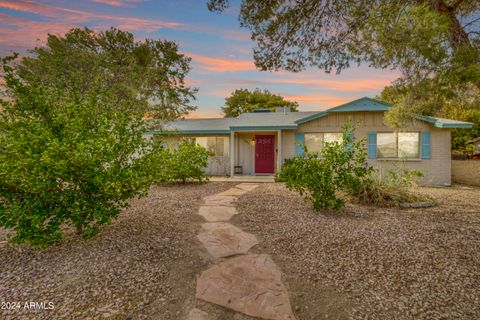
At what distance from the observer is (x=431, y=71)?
15.2 feet

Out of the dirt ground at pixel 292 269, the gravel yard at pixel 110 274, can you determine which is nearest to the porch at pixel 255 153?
the dirt ground at pixel 292 269

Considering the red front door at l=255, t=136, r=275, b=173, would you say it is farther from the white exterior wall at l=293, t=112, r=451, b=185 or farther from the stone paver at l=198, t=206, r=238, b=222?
the stone paver at l=198, t=206, r=238, b=222

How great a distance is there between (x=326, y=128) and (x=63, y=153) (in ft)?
33.8

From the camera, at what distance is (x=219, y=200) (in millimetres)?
6461

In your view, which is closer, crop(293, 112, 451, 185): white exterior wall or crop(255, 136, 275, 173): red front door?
crop(293, 112, 451, 185): white exterior wall

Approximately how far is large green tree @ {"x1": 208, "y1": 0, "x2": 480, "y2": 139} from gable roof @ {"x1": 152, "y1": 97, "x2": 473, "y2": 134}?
340cm

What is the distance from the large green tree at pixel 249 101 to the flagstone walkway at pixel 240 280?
27848 mm

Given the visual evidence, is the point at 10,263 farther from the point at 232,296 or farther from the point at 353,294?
the point at 353,294

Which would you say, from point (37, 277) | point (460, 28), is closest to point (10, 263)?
point (37, 277)

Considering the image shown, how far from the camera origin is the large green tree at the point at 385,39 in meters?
4.30

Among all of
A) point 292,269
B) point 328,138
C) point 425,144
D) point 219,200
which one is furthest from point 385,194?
point 425,144

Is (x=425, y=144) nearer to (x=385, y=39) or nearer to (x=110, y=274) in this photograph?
(x=385, y=39)

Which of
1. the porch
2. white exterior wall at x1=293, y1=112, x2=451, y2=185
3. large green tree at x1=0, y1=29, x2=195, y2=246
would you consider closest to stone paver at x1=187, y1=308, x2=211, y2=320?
large green tree at x1=0, y1=29, x2=195, y2=246

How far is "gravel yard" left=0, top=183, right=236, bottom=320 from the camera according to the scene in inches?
83.3
